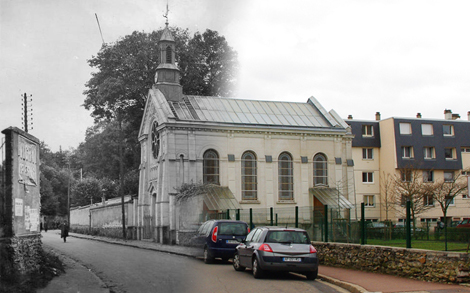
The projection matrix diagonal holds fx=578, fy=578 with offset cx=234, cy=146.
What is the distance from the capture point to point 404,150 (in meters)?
56.7

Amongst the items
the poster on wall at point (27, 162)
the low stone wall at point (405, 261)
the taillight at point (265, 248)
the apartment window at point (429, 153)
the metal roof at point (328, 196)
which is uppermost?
the apartment window at point (429, 153)

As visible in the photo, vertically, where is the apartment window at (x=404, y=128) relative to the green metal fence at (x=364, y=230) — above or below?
above

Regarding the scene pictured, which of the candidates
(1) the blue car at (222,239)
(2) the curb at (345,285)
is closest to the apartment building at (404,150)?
(1) the blue car at (222,239)

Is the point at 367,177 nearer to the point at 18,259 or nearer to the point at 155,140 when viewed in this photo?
the point at 155,140

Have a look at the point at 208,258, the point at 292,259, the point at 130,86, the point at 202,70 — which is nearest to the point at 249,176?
the point at 202,70

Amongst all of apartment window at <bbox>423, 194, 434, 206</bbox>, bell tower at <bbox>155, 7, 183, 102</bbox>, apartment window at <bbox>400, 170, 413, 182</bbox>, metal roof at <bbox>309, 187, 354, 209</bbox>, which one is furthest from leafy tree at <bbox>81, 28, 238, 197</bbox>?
apartment window at <bbox>400, 170, 413, 182</bbox>

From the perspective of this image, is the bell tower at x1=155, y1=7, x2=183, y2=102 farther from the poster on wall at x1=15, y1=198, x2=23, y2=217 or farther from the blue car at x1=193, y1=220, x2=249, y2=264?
the poster on wall at x1=15, y1=198, x2=23, y2=217

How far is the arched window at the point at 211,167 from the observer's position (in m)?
35.6

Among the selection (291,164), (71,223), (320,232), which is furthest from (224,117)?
(71,223)

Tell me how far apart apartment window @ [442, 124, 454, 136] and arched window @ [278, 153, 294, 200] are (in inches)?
1019

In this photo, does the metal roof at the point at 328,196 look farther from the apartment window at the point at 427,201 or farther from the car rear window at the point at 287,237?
the car rear window at the point at 287,237

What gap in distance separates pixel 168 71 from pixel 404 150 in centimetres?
2796

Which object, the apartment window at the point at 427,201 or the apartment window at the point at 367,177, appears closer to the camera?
the apartment window at the point at 427,201

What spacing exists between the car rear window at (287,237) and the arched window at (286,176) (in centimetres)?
2296
